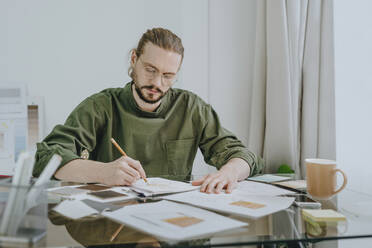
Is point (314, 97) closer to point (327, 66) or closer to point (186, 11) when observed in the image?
point (327, 66)

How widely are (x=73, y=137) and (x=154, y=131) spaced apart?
36cm

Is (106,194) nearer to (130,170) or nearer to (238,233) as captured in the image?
(130,170)

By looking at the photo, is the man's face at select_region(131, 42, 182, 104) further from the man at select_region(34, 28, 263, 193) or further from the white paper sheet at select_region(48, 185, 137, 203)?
the white paper sheet at select_region(48, 185, 137, 203)

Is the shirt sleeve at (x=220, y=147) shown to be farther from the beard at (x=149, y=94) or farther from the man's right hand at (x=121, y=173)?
the man's right hand at (x=121, y=173)

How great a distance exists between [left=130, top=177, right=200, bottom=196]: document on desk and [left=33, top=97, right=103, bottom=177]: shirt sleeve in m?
0.26

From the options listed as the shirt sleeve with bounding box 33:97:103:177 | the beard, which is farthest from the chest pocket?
the shirt sleeve with bounding box 33:97:103:177

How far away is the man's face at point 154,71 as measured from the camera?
1.29 meters

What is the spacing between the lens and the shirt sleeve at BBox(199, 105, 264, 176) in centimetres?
118

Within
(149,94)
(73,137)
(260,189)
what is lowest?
(260,189)

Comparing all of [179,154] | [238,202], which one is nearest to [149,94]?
[179,154]

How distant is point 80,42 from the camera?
82.3 inches

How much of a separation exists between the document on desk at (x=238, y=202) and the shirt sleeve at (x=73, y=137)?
0.45m

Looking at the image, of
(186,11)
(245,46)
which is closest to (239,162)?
(245,46)

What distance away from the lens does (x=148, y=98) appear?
1.35m
